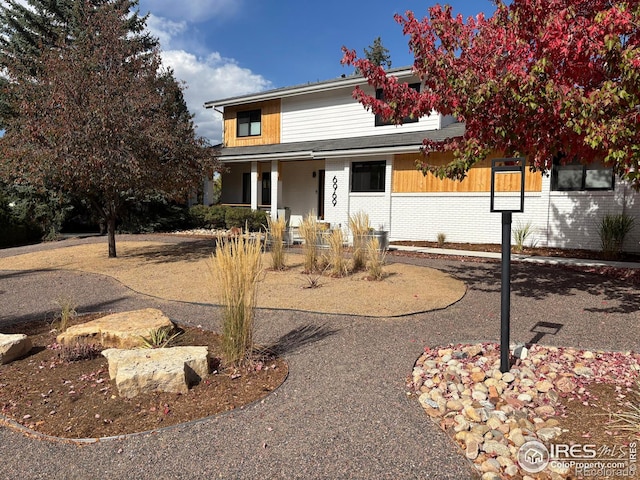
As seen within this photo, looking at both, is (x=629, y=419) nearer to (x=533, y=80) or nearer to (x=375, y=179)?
(x=533, y=80)

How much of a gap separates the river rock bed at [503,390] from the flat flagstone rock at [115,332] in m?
2.81

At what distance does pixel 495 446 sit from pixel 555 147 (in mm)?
4225

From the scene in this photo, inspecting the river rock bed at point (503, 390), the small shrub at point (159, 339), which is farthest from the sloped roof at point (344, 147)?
the small shrub at point (159, 339)

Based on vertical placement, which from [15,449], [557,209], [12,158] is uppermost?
[12,158]

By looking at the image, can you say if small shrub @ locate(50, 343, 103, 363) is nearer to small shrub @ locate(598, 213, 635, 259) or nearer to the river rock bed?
the river rock bed

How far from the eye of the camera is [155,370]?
3.37m

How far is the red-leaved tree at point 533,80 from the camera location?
4152mm

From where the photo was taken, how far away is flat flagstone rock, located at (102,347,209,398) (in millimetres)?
3311

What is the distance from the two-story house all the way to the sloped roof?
46 mm

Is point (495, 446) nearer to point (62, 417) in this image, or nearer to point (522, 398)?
point (522, 398)

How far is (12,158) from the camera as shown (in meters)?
8.73

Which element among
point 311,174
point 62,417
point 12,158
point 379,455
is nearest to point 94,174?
point 12,158

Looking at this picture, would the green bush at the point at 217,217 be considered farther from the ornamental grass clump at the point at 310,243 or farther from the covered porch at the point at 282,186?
the ornamental grass clump at the point at 310,243

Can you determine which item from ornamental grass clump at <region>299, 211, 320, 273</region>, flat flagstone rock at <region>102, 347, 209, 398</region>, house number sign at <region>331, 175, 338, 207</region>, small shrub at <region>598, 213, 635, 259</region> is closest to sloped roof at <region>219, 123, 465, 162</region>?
Answer: house number sign at <region>331, 175, 338, 207</region>
